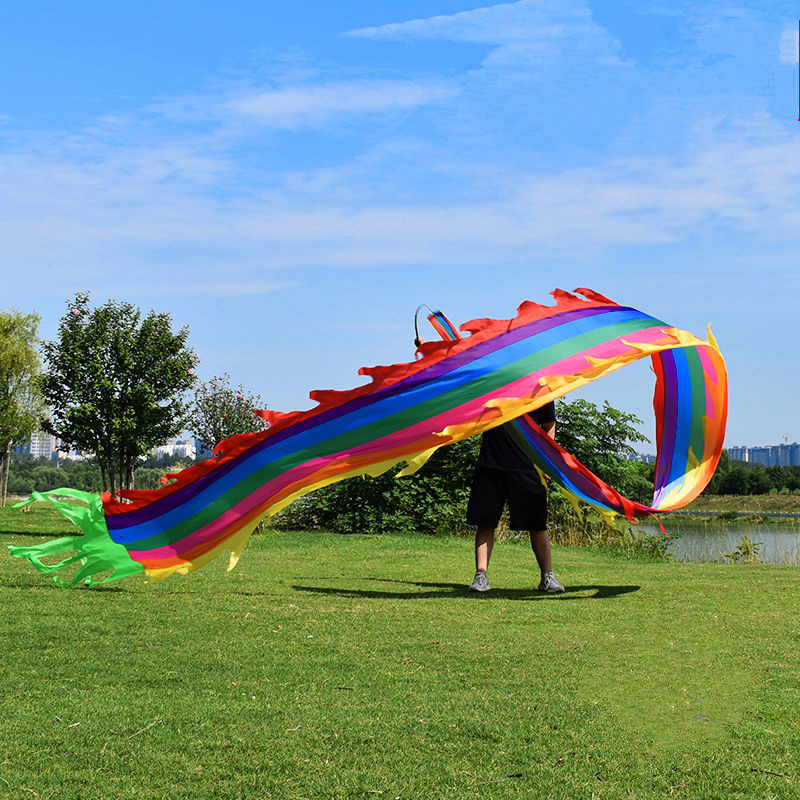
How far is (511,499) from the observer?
820 cm

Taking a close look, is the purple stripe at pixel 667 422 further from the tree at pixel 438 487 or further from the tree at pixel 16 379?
the tree at pixel 16 379

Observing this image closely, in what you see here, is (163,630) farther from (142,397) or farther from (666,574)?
(142,397)

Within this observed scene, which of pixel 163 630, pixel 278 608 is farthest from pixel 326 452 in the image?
pixel 163 630

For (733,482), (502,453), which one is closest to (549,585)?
(502,453)

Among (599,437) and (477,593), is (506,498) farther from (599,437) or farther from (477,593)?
(599,437)

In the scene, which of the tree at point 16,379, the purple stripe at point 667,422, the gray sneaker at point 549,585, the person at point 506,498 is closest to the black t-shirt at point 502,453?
the person at point 506,498

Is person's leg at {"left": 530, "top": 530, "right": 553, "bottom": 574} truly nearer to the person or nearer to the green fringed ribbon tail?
the person

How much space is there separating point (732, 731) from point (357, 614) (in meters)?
3.19

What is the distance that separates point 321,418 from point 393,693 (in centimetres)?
295

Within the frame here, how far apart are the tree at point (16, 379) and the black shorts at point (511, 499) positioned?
74.7ft

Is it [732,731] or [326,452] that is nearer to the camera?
[732,731]

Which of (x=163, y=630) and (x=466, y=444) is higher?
(x=466, y=444)

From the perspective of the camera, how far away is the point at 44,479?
91.6m

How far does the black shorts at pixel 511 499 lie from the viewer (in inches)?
319
